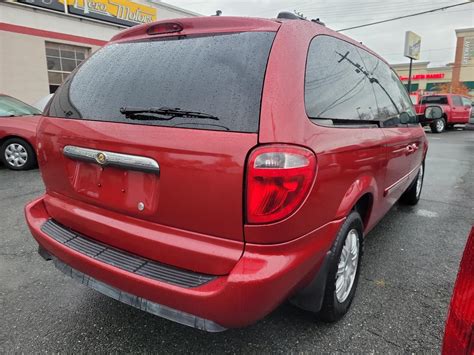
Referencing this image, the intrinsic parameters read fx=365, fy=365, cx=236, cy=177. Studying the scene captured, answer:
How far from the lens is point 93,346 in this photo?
2.08 meters

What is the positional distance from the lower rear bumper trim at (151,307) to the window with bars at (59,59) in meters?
13.5

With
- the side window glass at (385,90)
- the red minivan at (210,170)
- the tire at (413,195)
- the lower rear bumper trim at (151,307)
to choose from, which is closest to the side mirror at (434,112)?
the side window glass at (385,90)

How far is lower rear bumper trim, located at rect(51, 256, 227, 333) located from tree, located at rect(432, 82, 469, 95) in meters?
55.2

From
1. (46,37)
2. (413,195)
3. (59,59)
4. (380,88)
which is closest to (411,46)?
(59,59)

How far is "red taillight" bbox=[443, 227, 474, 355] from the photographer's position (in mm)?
1062

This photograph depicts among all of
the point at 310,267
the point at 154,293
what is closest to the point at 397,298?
the point at 310,267

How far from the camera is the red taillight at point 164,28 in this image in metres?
2.02

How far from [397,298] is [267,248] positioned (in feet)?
4.95

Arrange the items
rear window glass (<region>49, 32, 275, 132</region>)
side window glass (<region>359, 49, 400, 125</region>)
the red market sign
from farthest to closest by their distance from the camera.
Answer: the red market sign
side window glass (<region>359, 49, 400, 125</region>)
rear window glass (<region>49, 32, 275, 132</region>)

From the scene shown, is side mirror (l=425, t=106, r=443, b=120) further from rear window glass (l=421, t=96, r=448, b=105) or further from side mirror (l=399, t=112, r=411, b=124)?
rear window glass (l=421, t=96, r=448, b=105)

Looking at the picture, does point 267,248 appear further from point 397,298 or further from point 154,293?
point 397,298

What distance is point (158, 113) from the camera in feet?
5.82

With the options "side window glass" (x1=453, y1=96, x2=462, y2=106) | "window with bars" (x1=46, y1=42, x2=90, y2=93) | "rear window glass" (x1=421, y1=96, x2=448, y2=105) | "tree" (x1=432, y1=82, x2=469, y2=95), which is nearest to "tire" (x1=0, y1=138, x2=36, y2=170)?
"window with bars" (x1=46, y1=42, x2=90, y2=93)

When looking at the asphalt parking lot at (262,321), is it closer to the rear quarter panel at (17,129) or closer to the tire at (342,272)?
the tire at (342,272)
